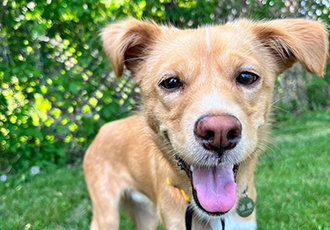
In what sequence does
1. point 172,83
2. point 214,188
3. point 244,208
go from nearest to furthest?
1. point 214,188
2. point 172,83
3. point 244,208

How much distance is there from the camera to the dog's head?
167 centimetres

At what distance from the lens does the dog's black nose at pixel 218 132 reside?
1.52m

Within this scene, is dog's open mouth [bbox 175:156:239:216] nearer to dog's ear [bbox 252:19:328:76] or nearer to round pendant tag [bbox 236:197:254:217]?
round pendant tag [bbox 236:197:254:217]

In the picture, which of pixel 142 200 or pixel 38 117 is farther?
pixel 38 117

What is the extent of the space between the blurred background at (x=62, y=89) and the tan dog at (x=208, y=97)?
1922mm

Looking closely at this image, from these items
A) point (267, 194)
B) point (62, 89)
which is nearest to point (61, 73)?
point (62, 89)

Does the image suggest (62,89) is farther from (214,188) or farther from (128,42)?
(214,188)

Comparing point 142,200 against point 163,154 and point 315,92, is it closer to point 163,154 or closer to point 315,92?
point 163,154

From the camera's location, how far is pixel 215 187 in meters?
1.83

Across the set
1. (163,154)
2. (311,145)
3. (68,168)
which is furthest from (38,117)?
(311,145)

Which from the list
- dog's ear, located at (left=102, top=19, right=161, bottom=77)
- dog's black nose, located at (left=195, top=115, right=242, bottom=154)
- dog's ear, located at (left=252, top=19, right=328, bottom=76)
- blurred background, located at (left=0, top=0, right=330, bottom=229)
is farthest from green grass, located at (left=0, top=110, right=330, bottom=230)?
dog's ear, located at (left=102, top=19, right=161, bottom=77)

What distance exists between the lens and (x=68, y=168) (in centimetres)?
522

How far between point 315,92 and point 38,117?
20.0 feet

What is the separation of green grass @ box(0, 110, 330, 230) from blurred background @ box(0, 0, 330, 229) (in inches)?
0.9
